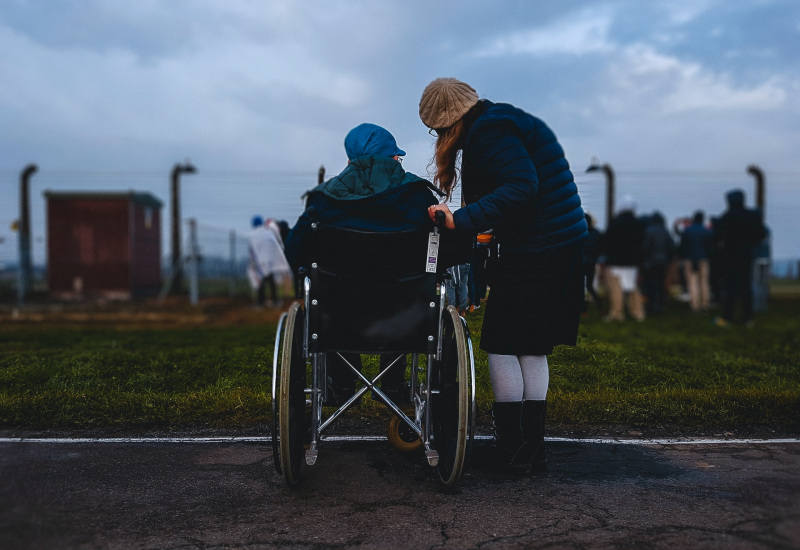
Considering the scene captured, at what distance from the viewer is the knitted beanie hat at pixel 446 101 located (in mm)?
3465

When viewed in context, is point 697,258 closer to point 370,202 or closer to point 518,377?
point 518,377

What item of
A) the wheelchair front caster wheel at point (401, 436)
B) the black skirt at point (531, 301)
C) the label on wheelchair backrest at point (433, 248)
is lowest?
the wheelchair front caster wheel at point (401, 436)

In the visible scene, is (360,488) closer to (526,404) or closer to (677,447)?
(526,404)

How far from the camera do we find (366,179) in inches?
126

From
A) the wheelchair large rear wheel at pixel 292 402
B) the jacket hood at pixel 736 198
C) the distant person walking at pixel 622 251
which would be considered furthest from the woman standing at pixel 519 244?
the distant person walking at pixel 622 251

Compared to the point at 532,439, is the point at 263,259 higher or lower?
higher

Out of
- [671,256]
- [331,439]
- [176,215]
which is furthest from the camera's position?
[176,215]

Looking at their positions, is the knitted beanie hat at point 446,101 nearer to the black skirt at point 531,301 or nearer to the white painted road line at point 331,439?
the black skirt at point 531,301

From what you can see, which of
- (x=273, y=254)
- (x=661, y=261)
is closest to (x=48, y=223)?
(x=273, y=254)

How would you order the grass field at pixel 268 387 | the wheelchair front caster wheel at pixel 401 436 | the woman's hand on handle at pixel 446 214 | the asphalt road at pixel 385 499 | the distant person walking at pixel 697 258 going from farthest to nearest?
the distant person walking at pixel 697 258 < the grass field at pixel 268 387 < the wheelchair front caster wheel at pixel 401 436 < the woman's hand on handle at pixel 446 214 < the asphalt road at pixel 385 499

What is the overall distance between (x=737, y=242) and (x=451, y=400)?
8.55 metres

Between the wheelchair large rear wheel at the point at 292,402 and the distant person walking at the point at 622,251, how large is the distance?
885 cm

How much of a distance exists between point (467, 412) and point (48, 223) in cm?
1768

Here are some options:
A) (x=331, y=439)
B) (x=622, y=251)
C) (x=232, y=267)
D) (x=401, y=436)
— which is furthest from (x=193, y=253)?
(x=401, y=436)
